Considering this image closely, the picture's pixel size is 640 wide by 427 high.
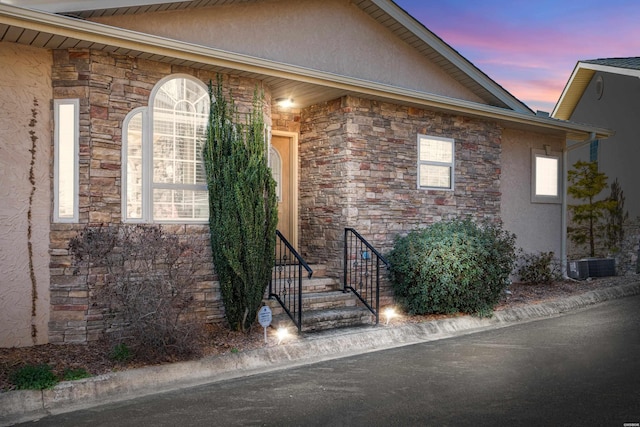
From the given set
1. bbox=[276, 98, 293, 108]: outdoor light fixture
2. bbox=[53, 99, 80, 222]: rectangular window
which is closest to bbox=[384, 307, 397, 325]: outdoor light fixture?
bbox=[276, 98, 293, 108]: outdoor light fixture

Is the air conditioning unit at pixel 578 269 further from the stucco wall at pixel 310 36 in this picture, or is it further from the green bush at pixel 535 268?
the stucco wall at pixel 310 36

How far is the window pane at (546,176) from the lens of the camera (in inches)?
490

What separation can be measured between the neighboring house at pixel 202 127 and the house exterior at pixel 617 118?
18.8ft

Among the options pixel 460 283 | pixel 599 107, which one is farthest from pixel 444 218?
pixel 599 107

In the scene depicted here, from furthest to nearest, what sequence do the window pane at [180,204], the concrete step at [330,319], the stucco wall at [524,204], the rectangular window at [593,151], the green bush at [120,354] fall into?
the rectangular window at [593,151]
the stucco wall at [524,204]
the concrete step at [330,319]
the window pane at [180,204]
the green bush at [120,354]

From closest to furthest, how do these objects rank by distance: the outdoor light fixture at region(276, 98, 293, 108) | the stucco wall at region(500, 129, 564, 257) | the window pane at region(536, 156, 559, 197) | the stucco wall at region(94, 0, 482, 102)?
the stucco wall at region(94, 0, 482, 102) → the outdoor light fixture at region(276, 98, 293, 108) → the stucco wall at region(500, 129, 564, 257) → the window pane at region(536, 156, 559, 197)

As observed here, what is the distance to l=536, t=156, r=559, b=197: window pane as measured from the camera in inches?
490

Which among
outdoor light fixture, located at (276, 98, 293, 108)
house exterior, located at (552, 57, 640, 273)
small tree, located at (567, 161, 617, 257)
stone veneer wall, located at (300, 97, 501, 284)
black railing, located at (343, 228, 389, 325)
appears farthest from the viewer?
house exterior, located at (552, 57, 640, 273)

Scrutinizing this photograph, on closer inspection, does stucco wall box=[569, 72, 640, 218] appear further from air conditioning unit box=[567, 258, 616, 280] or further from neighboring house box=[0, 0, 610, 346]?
neighboring house box=[0, 0, 610, 346]

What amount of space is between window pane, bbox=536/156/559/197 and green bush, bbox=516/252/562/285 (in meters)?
1.56

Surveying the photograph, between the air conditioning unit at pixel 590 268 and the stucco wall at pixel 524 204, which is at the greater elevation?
the stucco wall at pixel 524 204

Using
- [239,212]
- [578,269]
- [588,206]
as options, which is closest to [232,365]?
[239,212]

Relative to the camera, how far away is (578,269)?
1268 centimetres

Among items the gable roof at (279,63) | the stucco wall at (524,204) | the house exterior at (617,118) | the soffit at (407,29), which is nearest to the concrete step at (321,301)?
the gable roof at (279,63)
